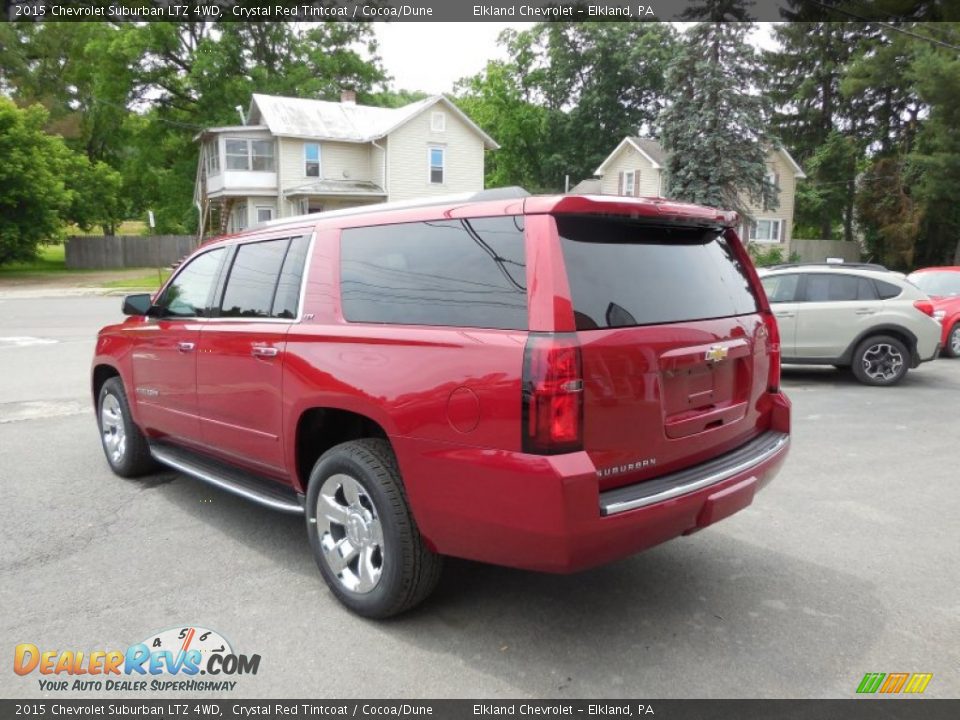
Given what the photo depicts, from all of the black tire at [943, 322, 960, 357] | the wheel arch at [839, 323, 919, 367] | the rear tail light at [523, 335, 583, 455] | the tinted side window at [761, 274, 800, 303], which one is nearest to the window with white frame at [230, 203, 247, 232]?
the tinted side window at [761, 274, 800, 303]

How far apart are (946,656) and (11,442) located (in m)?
7.18

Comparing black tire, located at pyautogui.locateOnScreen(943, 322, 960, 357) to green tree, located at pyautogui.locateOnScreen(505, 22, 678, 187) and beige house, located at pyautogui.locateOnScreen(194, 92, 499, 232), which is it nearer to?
beige house, located at pyautogui.locateOnScreen(194, 92, 499, 232)

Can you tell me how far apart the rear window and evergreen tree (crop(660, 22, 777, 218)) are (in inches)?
965

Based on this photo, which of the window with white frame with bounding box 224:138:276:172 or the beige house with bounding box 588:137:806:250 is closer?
the window with white frame with bounding box 224:138:276:172

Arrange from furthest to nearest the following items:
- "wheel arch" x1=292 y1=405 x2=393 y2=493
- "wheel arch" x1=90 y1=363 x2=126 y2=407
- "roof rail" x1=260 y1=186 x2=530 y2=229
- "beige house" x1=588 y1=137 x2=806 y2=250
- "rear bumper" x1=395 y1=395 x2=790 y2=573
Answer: "beige house" x1=588 y1=137 x2=806 y2=250, "wheel arch" x1=90 y1=363 x2=126 y2=407, "wheel arch" x1=292 y1=405 x2=393 y2=493, "roof rail" x1=260 y1=186 x2=530 y2=229, "rear bumper" x1=395 y1=395 x2=790 y2=573

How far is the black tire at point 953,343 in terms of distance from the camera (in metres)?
12.7

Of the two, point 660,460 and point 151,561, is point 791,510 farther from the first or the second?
point 151,561

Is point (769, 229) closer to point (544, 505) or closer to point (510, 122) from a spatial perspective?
point (510, 122)

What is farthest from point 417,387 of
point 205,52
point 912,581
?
point 205,52

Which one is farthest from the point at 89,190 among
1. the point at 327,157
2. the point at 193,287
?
the point at 193,287

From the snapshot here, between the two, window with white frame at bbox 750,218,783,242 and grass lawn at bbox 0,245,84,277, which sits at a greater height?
window with white frame at bbox 750,218,783,242

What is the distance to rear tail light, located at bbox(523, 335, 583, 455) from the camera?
267 centimetres

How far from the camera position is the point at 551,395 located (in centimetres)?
267

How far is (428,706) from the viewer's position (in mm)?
2771
